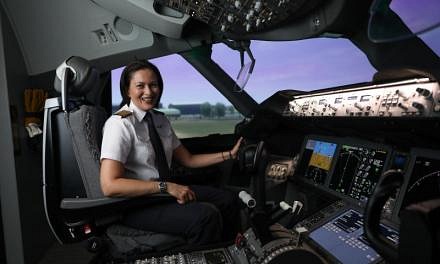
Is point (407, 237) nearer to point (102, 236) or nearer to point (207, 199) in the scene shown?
point (207, 199)

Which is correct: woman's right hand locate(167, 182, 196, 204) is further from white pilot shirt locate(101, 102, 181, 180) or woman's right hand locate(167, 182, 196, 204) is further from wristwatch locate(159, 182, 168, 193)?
white pilot shirt locate(101, 102, 181, 180)

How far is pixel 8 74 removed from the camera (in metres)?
2.03

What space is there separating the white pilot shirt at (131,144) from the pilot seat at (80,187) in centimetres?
8

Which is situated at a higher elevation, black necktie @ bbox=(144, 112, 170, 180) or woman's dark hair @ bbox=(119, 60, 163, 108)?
woman's dark hair @ bbox=(119, 60, 163, 108)

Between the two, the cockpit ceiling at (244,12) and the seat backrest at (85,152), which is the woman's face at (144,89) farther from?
the cockpit ceiling at (244,12)

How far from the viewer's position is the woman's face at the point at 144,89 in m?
1.33

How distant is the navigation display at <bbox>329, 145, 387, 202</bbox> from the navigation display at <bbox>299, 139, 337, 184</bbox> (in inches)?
3.0

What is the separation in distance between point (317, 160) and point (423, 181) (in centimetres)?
68

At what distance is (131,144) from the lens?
128 centimetres

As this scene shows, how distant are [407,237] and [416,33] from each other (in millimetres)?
696

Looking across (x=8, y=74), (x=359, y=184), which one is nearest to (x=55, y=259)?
(x=8, y=74)

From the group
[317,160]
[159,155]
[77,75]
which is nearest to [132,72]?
[77,75]

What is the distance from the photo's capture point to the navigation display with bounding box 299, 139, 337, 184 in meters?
1.72

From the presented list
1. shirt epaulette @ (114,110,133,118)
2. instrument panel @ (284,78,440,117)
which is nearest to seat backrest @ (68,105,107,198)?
shirt epaulette @ (114,110,133,118)
